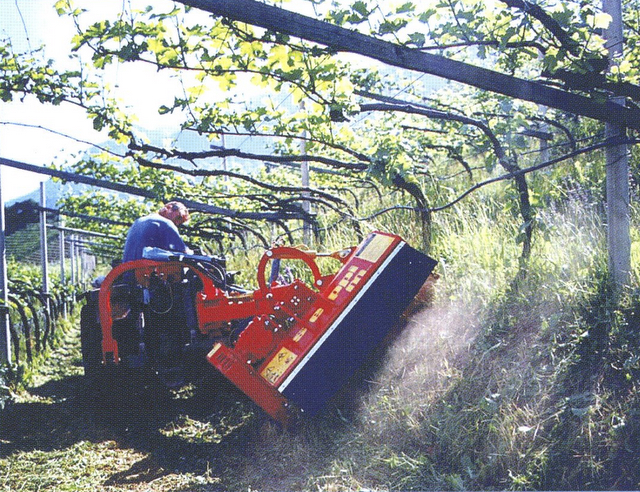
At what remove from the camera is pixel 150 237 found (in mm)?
6191

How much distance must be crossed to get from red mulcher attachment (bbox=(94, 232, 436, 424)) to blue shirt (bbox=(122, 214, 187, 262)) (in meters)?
0.95

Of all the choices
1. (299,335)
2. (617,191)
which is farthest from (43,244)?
(617,191)

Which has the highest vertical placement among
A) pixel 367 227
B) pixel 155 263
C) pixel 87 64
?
pixel 87 64

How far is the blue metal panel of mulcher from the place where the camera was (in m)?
4.39

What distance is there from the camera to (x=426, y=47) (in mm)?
4262

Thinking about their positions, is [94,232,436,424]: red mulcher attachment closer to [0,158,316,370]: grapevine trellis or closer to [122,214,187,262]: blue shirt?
[122,214,187,262]: blue shirt

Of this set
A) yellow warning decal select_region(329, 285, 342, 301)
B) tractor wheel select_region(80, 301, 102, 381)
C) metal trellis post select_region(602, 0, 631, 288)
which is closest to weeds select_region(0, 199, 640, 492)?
metal trellis post select_region(602, 0, 631, 288)

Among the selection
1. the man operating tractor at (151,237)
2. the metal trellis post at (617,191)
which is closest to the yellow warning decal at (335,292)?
the metal trellis post at (617,191)

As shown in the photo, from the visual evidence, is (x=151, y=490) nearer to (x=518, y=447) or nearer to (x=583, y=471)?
(x=518, y=447)

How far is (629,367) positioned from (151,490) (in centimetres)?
281

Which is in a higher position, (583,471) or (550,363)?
(550,363)

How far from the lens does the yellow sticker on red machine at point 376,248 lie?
4844 mm

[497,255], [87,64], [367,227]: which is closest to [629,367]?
[497,255]

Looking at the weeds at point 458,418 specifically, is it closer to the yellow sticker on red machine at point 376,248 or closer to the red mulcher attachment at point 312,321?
the red mulcher attachment at point 312,321
